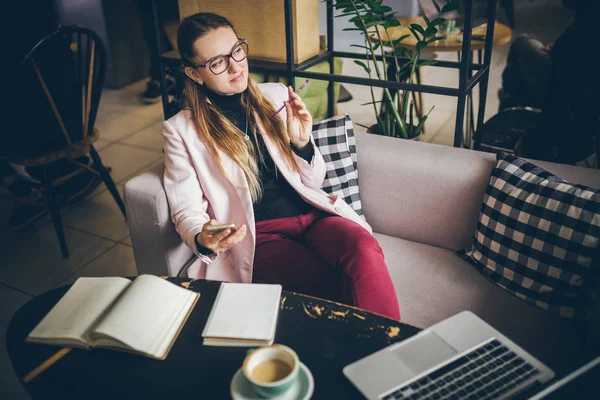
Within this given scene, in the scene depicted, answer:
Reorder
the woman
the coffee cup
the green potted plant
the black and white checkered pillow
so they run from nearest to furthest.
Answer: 1. the coffee cup
2. the woman
3. the black and white checkered pillow
4. the green potted plant

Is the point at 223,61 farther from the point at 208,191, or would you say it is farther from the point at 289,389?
the point at 289,389

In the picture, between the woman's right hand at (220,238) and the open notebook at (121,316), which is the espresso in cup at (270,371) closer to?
the open notebook at (121,316)

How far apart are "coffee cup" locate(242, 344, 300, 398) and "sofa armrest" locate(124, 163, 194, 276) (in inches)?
28.7

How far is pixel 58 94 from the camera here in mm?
2221

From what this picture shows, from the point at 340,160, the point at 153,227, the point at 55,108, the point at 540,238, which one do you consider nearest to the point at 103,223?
the point at 55,108

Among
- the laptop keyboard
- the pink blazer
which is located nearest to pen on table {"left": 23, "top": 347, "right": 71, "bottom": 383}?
the pink blazer

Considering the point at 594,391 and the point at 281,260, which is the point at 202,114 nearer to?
the point at 281,260

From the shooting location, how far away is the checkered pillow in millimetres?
1309

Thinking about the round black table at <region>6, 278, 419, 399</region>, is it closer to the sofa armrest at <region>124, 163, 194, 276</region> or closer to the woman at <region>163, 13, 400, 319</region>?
the woman at <region>163, 13, 400, 319</region>

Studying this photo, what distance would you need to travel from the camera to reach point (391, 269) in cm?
158

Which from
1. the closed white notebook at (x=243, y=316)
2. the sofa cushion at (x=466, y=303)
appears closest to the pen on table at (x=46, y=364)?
the closed white notebook at (x=243, y=316)

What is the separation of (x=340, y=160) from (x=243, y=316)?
2.62ft

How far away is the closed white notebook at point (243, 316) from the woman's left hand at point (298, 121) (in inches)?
22.1

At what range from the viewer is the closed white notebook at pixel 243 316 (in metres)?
1.04
